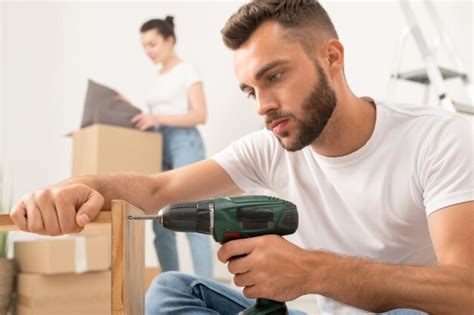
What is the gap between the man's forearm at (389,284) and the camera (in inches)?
39.0

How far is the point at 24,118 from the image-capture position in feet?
12.5

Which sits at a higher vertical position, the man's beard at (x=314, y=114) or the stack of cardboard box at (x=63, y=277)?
the man's beard at (x=314, y=114)

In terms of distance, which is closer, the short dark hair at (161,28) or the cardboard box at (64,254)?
the cardboard box at (64,254)

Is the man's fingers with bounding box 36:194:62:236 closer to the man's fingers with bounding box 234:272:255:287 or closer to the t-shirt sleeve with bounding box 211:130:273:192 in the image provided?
the man's fingers with bounding box 234:272:255:287

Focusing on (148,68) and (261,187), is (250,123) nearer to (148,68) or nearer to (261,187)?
(148,68)

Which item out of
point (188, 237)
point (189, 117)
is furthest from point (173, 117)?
point (188, 237)

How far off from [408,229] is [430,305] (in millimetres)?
246

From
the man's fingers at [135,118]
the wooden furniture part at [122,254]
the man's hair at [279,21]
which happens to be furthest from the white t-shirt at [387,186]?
the man's fingers at [135,118]

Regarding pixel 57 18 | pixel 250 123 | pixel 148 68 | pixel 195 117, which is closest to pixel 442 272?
pixel 195 117

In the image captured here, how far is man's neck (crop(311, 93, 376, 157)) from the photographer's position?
130cm

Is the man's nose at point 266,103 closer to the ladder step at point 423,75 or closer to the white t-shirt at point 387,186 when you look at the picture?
the white t-shirt at point 387,186

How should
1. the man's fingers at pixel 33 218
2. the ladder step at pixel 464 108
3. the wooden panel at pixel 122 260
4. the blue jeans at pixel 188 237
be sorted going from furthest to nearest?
the blue jeans at pixel 188 237 → the ladder step at pixel 464 108 → the man's fingers at pixel 33 218 → the wooden panel at pixel 122 260

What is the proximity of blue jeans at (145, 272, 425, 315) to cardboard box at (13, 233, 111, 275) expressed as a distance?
54.0 inches

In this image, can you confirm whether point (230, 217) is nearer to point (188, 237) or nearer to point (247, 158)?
point (247, 158)
